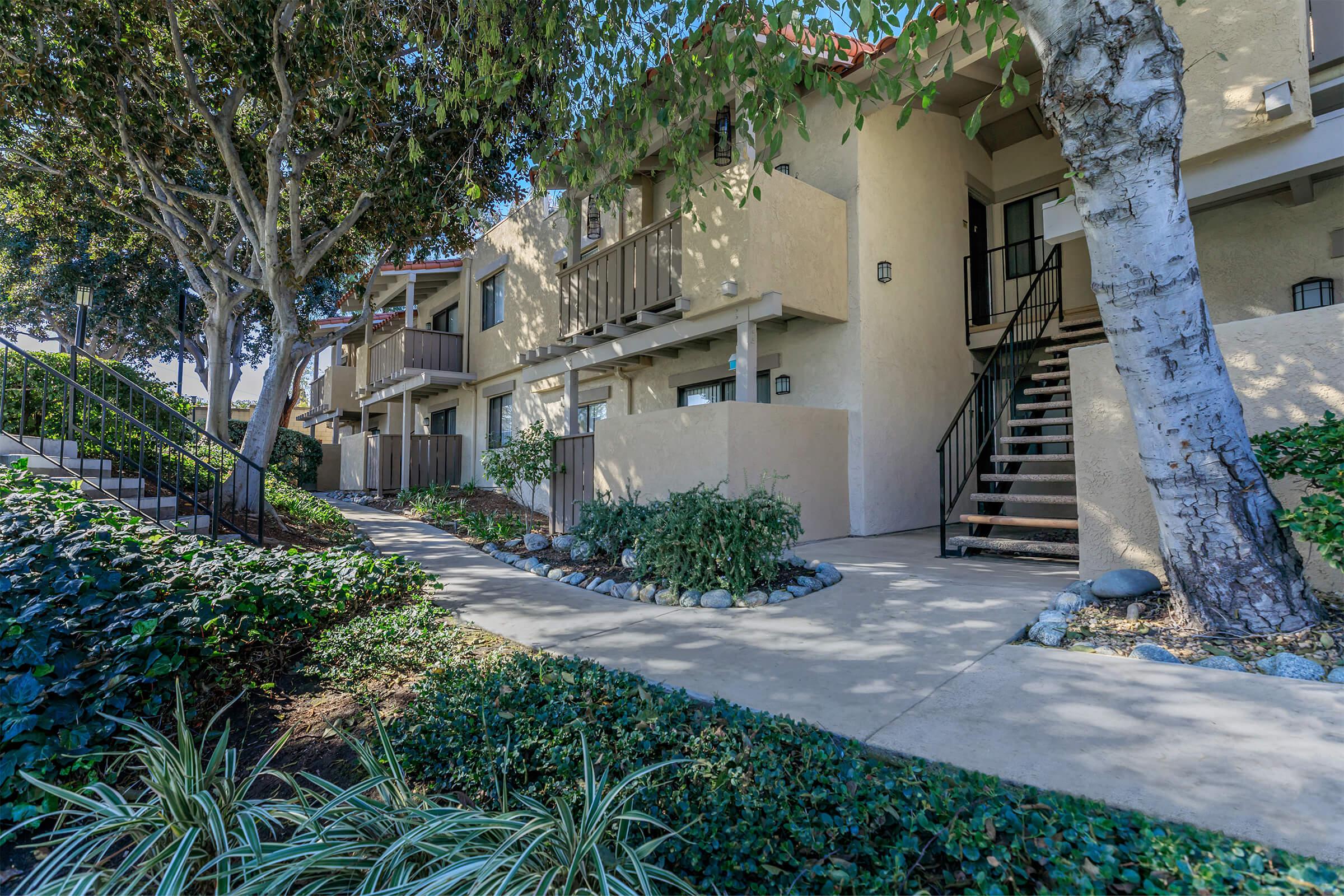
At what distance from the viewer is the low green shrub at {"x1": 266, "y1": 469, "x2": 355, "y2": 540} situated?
8.92 meters

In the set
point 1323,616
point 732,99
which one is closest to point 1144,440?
point 1323,616

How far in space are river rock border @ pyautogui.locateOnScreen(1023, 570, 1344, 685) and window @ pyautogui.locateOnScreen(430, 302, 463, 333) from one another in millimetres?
14832

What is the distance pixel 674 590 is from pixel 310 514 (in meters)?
6.96

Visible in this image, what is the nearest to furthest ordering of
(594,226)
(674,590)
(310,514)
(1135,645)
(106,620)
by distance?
(106,620) < (1135,645) < (674,590) < (310,514) < (594,226)

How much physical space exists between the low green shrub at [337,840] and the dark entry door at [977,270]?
9899mm

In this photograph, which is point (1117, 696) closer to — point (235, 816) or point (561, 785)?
point (561, 785)

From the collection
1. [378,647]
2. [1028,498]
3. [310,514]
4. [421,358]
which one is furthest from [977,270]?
[421,358]

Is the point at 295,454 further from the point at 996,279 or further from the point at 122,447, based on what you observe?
the point at 996,279

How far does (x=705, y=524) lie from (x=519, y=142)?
6627mm

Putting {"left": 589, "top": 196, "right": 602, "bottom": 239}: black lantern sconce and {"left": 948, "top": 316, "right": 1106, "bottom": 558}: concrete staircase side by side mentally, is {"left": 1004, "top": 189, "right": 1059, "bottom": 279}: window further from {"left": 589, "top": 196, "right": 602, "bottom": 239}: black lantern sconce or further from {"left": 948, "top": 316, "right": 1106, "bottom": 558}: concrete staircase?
{"left": 589, "top": 196, "right": 602, "bottom": 239}: black lantern sconce

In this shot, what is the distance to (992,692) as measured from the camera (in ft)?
9.96

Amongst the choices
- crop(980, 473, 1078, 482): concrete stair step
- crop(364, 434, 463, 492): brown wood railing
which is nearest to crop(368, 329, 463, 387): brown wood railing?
crop(364, 434, 463, 492): brown wood railing

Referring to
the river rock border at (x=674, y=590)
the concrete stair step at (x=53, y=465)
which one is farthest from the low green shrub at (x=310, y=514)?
the river rock border at (x=674, y=590)

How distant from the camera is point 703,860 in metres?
1.97
